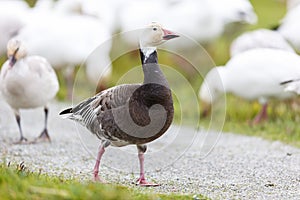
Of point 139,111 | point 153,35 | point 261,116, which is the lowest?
point 261,116

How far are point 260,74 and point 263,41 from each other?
137 cm

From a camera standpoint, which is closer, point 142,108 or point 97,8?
point 142,108

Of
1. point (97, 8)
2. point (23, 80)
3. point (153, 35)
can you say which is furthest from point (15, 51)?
point (97, 8)

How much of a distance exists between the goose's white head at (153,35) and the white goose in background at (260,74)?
3121 mm

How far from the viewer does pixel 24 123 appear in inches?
424

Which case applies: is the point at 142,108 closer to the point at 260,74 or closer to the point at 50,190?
the point at 50,190

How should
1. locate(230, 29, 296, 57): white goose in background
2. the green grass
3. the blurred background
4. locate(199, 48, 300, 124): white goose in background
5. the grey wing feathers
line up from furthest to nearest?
the blurred background < locate(230, 29, 296, 57): white goose in background < locate(199, 48, 300, 124): white goose in background < the grey wing feathers < the green grass

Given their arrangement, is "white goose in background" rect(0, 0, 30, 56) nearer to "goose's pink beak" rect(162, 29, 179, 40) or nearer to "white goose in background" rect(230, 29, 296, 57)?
"white goose in background" rect(230, 29, 296, 57)

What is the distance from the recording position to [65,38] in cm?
1199

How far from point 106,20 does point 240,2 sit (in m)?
3.25

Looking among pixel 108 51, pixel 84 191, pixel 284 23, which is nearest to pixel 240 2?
pixel 284 23

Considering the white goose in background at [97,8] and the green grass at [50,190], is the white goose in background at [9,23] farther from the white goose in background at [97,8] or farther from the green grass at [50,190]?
the green grass at [50,190]

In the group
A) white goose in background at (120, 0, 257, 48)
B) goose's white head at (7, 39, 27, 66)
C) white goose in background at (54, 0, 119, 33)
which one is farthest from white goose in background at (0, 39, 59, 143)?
white goose in background at (54, 0, 119, 33)

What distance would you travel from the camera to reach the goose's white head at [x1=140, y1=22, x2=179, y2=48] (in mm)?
6398
